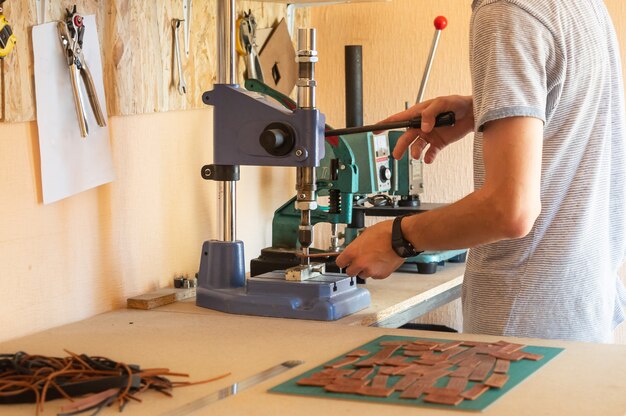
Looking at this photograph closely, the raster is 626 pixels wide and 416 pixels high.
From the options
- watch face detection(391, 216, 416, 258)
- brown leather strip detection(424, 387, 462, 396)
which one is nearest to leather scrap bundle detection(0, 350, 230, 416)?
brown leather strip detection(424, 387, 462, 396)

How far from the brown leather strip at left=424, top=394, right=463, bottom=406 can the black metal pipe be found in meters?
1.50

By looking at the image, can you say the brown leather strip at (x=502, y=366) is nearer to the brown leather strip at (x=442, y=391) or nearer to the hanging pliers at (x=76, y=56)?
the brown leather strip at (x=442, y=391)

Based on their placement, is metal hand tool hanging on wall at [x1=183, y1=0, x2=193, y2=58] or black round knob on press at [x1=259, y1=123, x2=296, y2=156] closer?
black round knob on press at [x1=259, y1=123, x2=296, y2=156]

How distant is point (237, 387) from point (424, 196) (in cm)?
194

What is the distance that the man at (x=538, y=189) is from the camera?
1.64 metres

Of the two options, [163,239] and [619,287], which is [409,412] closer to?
[619,287]

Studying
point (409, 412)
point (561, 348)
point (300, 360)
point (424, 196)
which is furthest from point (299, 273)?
point (424, 196)

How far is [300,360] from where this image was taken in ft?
5.61

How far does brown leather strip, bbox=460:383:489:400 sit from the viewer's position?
1.44 m

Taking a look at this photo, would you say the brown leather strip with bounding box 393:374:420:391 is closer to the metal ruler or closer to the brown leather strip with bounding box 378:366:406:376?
the brown leather strip with bounding box 378:366:406:376

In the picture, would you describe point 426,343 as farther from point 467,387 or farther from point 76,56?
point 76,56

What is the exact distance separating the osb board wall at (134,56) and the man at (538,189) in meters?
0.76

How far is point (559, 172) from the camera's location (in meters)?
1.82

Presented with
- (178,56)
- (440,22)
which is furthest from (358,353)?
(440,22)
